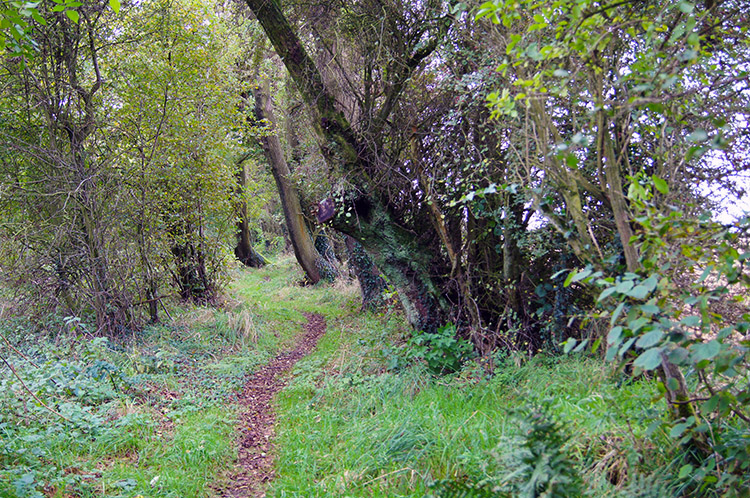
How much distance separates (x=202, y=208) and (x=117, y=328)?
2.93m

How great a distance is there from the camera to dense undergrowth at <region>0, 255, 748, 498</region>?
8.76 feet

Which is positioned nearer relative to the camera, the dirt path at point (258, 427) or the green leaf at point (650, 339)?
the green leaf at point (650, 339)

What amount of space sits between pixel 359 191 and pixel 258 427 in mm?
2968

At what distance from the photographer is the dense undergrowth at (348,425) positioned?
267 centimetres

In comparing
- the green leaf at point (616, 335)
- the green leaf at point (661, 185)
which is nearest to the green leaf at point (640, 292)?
the green leaf at point (616, 335)

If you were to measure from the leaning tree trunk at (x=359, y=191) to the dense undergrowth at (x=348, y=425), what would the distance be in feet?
2.33

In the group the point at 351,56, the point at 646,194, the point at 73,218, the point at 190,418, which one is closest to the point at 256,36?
the point at 351,56

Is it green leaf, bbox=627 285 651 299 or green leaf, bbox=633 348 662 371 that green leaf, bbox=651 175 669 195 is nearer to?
green leaf, bbox=627 285 651 299

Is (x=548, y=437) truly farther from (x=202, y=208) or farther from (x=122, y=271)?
(x=202, y=208)

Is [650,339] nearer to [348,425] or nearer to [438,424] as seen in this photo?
[438,424]

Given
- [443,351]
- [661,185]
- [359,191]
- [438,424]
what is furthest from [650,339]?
[359,191]

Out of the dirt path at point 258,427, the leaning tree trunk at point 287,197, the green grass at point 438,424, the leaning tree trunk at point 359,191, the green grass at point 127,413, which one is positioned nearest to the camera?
the green grass at point 438,424

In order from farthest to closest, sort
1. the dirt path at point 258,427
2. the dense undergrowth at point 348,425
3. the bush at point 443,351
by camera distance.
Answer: the bush at point 443,351
the dirt path at point 258,427
the dense undergrowth at point 348,425

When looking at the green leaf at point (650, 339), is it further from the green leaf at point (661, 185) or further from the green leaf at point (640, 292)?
the green leaf at point (661, 185)
